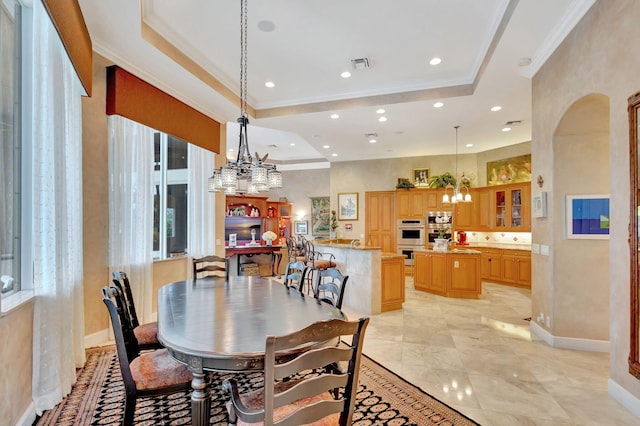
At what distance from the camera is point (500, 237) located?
807cm

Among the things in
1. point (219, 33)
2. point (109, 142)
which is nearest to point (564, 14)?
point (219, 33)

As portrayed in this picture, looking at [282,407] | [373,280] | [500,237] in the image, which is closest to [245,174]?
[282,407]

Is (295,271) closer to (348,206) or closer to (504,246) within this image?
(348,206)

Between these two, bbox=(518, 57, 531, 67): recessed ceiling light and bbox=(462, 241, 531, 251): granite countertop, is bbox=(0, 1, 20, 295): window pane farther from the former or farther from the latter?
bbox=(462, 241, 531, 251): granite countertop

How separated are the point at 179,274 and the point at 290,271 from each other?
2.56 meters

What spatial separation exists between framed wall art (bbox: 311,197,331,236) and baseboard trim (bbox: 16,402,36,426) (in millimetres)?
8690

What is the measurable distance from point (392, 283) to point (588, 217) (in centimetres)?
273

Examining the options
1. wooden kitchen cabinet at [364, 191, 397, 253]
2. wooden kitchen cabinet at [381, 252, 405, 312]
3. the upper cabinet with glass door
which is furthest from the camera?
wooden kitchen cabinet at [364, 191, 397, 253]

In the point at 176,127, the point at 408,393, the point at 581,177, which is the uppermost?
the point at 176,127

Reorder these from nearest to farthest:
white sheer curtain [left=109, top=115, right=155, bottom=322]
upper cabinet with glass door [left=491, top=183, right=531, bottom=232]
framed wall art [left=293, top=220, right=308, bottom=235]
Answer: white sheer curtain [left=109, top=115, right=155, bottom=322]
upper cabinet with glass door [left=491, top=183, right=531, bottom=232]
framed wall art [left=293, top=220, right=308, bottom=235]

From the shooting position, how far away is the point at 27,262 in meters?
2.45

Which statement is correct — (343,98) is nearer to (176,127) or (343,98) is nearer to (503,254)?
(176,127)

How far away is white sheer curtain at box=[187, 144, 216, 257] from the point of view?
17.1ft

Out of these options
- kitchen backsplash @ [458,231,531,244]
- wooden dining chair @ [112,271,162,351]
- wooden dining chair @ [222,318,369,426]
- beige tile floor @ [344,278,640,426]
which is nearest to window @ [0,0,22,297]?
wooden dining chair @ [112,271,162,351]
